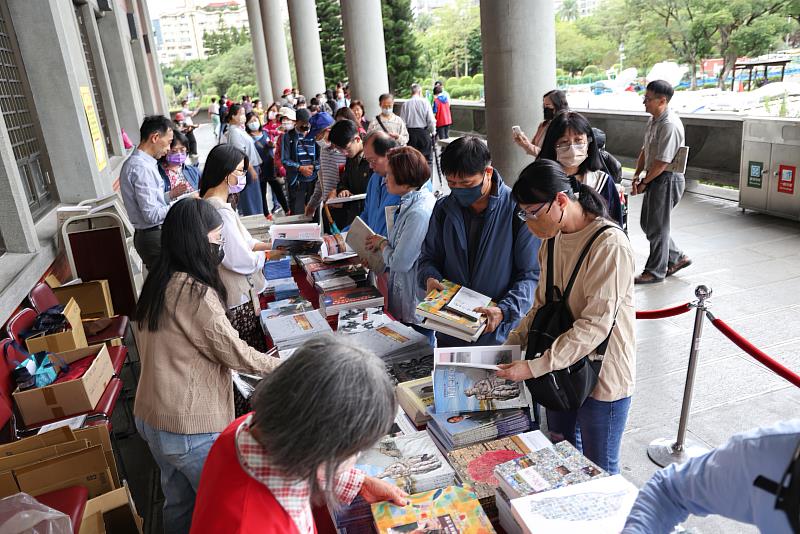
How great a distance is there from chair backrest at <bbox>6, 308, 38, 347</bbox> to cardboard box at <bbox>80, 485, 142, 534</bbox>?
1386 millimetres

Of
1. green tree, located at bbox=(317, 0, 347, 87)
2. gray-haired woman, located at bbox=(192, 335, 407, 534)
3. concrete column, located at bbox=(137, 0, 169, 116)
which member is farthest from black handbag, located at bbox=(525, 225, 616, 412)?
green tree, located at bbox=(317, 0, 347, 87)

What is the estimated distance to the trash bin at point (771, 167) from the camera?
22.4 ft

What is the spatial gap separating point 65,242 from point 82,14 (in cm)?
677

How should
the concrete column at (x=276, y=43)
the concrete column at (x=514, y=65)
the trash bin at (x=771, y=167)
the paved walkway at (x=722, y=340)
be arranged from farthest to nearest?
1. the concrete column at (x=276, y=43)
2. the trash bin at (x=771, y=167)
3. the concrete column at (x=514, y=65)
4. the paved walkway at (x=722, y=340)

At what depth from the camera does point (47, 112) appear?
6.07 metres

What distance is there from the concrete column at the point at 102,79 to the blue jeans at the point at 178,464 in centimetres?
896

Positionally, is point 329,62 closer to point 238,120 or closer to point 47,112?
point 238,120

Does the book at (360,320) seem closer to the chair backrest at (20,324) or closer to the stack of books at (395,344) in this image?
the stack of books at (395,344)

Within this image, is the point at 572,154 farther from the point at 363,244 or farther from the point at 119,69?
the point at 119,69

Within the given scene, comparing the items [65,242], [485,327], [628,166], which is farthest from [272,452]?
[628,166]

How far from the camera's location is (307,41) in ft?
65.8

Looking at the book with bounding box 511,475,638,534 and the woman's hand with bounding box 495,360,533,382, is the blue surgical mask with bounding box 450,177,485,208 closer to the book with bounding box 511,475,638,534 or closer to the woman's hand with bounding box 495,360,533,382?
the woman's hand with bounding box 495,360,533,382

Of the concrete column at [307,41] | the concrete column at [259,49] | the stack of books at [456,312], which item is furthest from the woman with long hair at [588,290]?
the concrete column at [259,49]

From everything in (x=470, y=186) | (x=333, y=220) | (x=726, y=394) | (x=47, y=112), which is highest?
(x=47, y=112)
